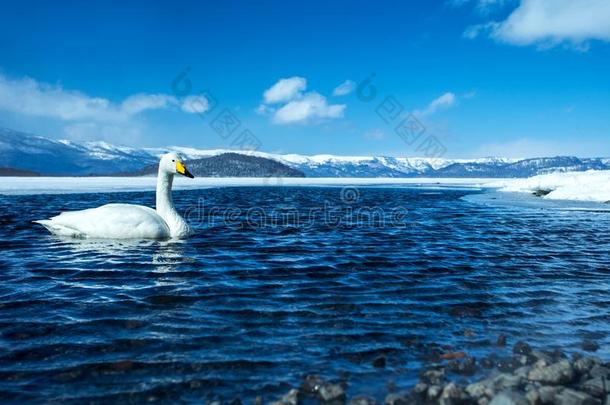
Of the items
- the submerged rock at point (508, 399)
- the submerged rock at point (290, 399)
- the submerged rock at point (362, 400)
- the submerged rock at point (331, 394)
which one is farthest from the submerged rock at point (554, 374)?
the submerged rock at point (290, 399)

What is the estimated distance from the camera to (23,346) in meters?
5.28

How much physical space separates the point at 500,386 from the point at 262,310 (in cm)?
332

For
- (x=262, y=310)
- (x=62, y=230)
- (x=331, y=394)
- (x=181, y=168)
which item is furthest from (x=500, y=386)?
(x=62, y=230)

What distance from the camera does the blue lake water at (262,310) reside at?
470cm

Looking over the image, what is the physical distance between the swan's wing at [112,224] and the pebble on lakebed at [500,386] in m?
8.89

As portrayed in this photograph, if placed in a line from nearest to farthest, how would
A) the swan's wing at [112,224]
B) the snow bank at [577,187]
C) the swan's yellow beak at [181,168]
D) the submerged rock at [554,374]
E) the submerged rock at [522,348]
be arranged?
the submerged rock at [554,374] → the submerged rock at [522,348] → the swan's wing at [112,224] → the swan's yellow beak at [181,168] → the snow bank at [577,187]

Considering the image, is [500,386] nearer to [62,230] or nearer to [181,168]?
[181,168]

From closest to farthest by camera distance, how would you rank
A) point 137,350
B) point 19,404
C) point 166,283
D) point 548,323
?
point 19,404 < point 137,350 < point 548,323 < point 166,283

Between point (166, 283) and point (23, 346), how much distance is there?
2991 mm

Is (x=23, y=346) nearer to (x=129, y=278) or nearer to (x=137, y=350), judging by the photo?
(x=137, y=350)

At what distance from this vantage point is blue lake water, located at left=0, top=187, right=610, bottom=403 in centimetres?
Result: 470

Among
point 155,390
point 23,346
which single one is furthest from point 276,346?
point 23,346

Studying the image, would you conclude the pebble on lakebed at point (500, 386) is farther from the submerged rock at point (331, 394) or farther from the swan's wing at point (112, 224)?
the swan's wing at point (112, 224)

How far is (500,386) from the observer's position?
4449 millimetres
